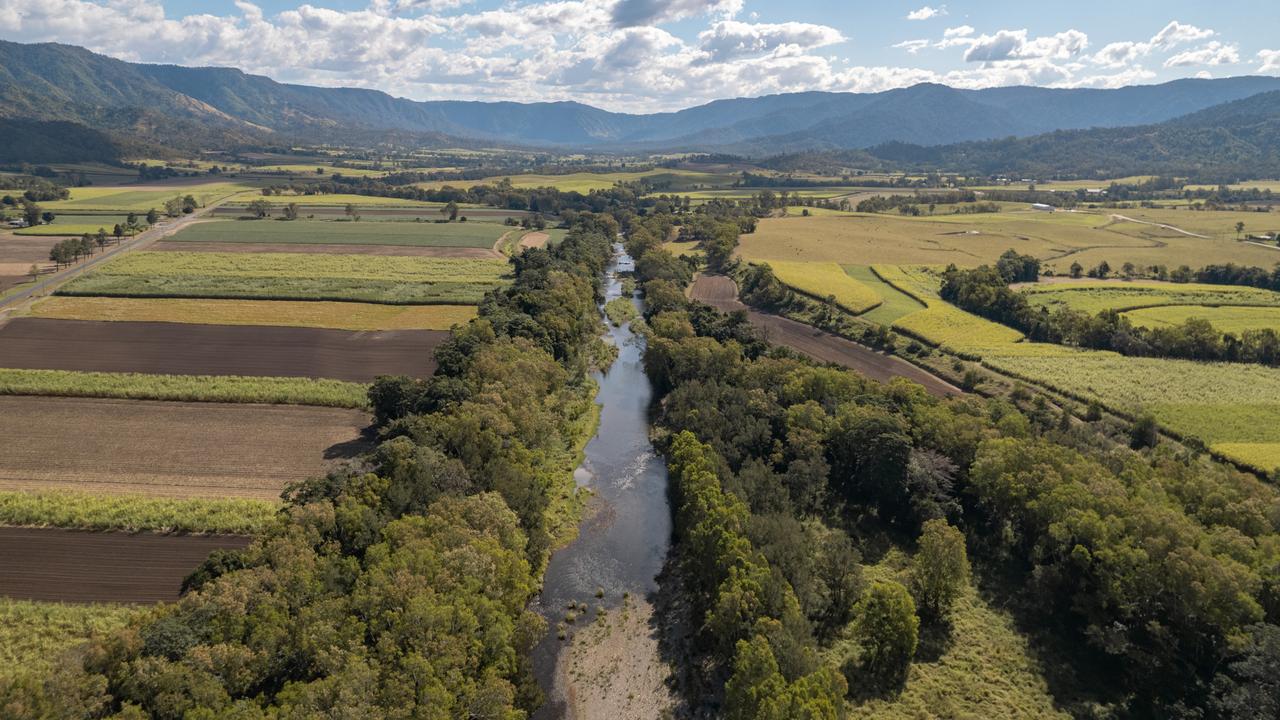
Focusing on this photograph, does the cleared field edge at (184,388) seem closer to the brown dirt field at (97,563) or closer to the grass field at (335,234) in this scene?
the brown dirt field at (97,563)

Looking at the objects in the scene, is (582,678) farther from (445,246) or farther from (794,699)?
(445,246)

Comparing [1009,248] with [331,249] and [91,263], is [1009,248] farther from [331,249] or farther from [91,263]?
[91,263]

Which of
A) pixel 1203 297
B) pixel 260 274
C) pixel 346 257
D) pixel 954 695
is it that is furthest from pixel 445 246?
pixel 1203 297

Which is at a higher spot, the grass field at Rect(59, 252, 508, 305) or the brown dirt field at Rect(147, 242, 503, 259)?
the brown dirt field at Rect(147, 242, 503, 259)

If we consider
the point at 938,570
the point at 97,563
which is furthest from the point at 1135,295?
the point at 97,563

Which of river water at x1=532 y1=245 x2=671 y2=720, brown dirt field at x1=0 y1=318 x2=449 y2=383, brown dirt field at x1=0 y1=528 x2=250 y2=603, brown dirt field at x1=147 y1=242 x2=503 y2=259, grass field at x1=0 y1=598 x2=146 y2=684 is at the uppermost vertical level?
brown dirt field at x1=147 y1=242 x2=503 y2=259

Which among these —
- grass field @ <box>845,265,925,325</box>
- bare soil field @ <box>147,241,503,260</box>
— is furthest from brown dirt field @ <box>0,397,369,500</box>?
bare soil field @ <box>147,241,503,260</box>

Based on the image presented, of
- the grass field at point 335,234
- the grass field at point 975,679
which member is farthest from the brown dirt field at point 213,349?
the grass field at point 335,234

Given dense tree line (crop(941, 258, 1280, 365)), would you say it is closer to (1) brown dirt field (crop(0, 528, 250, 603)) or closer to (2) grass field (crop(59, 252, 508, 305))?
(2) grass field (crop(59, 252, 508, 305))
